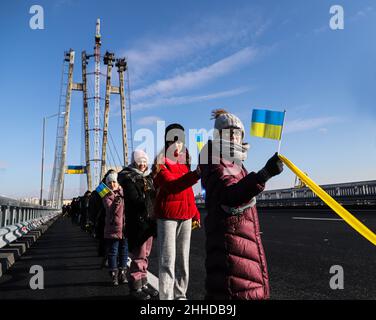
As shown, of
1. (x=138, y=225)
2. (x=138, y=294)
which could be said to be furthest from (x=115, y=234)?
(x=138, y=294)

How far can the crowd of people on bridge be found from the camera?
238 cm

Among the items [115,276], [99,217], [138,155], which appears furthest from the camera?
[99,217]

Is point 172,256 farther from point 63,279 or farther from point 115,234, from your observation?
point 63,279

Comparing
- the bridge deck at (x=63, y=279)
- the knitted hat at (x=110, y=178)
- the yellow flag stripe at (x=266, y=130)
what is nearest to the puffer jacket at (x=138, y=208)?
the bridge deck at (x=63, y=279)

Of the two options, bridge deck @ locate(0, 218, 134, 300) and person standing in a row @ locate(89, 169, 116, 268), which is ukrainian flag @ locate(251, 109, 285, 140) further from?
person standing in a row @ locate(89, 169, 116, 268)

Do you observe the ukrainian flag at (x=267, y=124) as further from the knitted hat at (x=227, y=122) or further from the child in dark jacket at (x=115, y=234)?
the child in dark jacket at (x=115, y=234)

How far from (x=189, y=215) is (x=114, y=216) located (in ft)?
8.32

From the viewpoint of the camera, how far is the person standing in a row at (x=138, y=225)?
4.50 meters

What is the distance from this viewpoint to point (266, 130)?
2.39m

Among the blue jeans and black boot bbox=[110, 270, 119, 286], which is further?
the blue jeans

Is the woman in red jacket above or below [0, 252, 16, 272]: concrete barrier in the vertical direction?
above

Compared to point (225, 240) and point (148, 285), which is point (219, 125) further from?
point (148, 285)

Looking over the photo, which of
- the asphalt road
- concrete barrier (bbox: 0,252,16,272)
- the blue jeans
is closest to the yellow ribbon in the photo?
the asphalt road

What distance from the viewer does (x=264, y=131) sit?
2396 millimetres
